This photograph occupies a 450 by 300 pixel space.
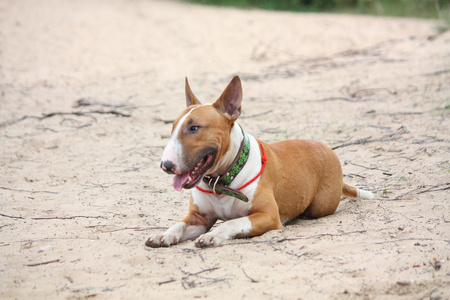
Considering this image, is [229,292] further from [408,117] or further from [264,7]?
[264,7]

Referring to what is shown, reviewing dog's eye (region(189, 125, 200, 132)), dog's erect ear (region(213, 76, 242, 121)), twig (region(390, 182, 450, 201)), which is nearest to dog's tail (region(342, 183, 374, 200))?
twig (region(390, 182, 450, 201))

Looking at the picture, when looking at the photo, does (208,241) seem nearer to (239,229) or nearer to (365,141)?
(239,229)

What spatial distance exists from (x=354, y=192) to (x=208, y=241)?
176cm

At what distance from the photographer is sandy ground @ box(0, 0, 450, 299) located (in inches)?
124

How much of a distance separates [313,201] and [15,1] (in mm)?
12863

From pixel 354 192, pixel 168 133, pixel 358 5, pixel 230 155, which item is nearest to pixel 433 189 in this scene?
pixel 354 192

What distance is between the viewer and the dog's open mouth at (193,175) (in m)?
3.58

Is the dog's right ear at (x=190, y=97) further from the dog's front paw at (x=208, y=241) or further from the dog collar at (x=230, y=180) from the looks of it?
the dog's front paw at (x=208, y=241)

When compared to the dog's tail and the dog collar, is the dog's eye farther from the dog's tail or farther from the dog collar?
the dog's tail

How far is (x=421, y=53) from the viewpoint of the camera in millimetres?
9969

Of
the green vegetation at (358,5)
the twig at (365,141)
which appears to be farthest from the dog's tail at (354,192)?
the green vegetation at (358,5)

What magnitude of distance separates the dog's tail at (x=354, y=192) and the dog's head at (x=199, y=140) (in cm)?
148

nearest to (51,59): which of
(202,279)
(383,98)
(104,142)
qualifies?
(104,142)

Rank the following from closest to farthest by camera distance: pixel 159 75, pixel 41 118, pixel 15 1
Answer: pixel 41 118 < pixel 159 75 < pixel 15 1
